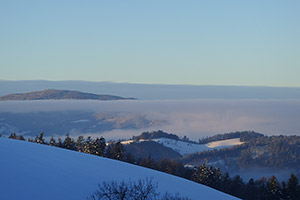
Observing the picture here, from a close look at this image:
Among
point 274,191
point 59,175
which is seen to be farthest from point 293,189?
point 59,175

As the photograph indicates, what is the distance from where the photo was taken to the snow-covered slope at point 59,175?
3669 centimetres

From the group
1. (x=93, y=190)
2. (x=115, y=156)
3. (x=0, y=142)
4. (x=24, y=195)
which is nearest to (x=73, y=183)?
(x=93, y=190)

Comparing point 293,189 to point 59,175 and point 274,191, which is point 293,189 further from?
point 59,175

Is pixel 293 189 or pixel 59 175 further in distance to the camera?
pixel 293 189

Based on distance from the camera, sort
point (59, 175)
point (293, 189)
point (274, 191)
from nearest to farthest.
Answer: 1. point (59, 175)
2. point (293, 189)
3. point (274, 191)

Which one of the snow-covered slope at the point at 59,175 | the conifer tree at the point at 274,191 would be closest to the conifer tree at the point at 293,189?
the conifer tree at the point at 274,191

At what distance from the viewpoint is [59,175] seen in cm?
4238

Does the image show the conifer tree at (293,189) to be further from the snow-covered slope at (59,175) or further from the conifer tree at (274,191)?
the snow-covered slope at (59,175)

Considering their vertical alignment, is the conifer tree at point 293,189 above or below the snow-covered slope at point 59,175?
below

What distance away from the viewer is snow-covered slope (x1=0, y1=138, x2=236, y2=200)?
36.7 metres

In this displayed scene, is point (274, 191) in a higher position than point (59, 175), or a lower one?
lower

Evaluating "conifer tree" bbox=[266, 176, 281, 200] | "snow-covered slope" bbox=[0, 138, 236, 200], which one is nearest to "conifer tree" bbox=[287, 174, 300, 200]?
"conifer tree" bbox=[266, 176, 281, 200]

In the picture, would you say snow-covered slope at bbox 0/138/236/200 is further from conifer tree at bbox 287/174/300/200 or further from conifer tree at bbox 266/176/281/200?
conifer tree at bbox 266/176/281/200

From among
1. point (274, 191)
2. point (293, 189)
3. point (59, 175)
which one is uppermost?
point (59, 175)
